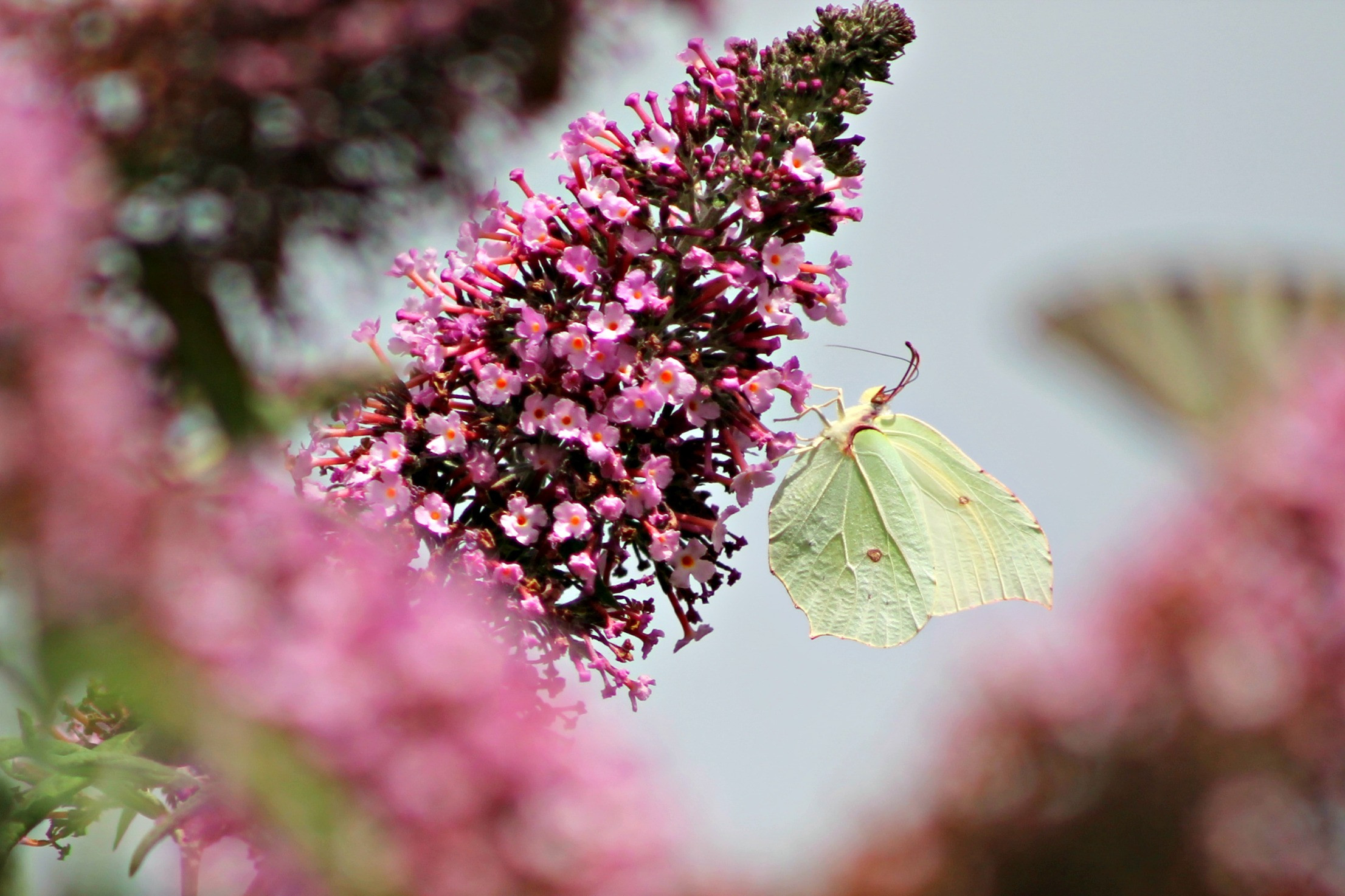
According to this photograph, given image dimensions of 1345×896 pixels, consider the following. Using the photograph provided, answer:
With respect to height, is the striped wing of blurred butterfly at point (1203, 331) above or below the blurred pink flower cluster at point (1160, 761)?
above

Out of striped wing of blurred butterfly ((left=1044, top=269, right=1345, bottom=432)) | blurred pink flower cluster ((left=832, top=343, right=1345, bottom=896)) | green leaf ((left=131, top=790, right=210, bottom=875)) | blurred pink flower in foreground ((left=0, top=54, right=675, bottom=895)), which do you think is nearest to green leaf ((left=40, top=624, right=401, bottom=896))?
blurred pink flower in foreground ((left=0, top=54, right=675, bottom=895))

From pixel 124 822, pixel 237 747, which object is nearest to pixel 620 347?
pixel 124 822

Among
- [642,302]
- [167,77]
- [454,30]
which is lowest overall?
[167,77]

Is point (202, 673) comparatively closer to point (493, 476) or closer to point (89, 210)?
point (89, 210)

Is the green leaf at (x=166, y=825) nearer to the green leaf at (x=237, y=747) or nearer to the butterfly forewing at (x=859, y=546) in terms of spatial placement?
the green leaf at (x=237, y=747)

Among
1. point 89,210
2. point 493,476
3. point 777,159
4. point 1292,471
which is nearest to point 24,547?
point 89,210

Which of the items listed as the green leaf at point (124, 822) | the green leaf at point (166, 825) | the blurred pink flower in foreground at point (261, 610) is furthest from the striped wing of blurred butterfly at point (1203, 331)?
the green leaf at point (124, 822)

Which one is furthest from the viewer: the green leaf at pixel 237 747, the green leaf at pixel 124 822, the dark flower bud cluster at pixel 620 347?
the dark flower bud cluster at pixel 620 347
